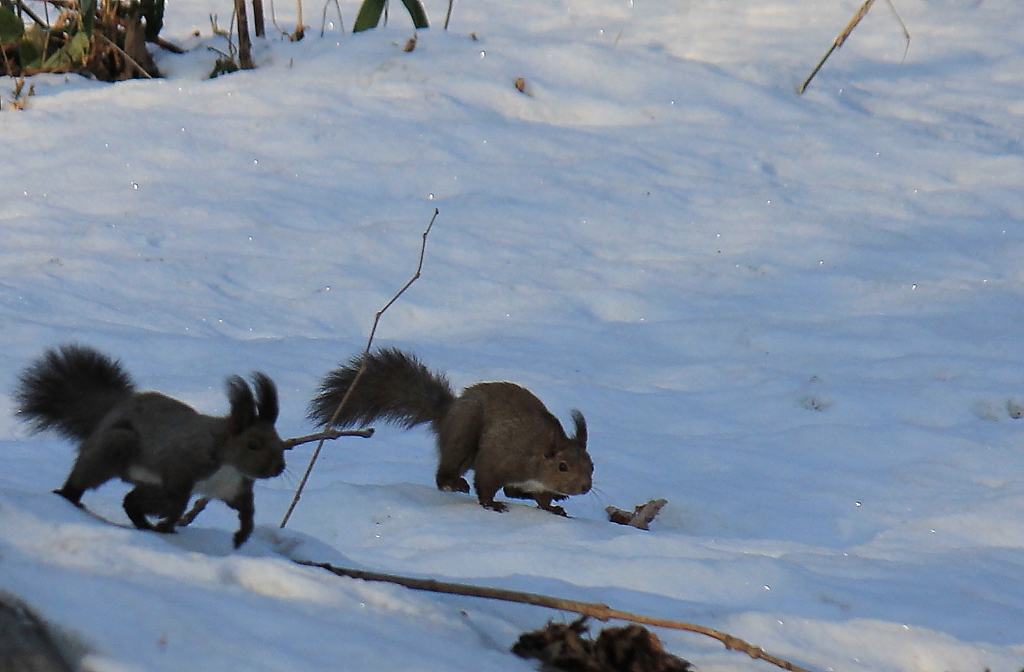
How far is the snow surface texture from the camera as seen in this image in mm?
2488

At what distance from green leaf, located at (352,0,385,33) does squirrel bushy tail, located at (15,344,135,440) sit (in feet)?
25.4

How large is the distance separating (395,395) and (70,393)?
5.80 feet

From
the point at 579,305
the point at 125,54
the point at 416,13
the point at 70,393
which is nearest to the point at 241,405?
the point at 70,393

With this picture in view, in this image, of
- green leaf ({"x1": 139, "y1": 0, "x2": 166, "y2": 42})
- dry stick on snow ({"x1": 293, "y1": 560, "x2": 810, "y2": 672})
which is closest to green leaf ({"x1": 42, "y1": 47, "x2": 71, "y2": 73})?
green leaf ({"x1": 139, "y1": 0, "x2": 166, "y2": 42})

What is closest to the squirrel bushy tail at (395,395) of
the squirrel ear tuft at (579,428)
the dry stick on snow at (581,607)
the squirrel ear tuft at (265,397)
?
the squirrel ear tuft at (579,428)

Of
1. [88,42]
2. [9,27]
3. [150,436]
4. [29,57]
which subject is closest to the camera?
[150,436]

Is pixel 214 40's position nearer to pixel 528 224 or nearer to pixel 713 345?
pixel 528 224

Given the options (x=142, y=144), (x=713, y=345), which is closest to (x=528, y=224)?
(x=713, y=345)

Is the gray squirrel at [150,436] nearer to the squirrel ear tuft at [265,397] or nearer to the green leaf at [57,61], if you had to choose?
the squirrel ear tuft at [265,397]

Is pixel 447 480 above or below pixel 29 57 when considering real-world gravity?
below

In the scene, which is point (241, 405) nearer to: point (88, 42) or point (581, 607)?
point (581, 607)

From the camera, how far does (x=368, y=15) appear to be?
1016cm

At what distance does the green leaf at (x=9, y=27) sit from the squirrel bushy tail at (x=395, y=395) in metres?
5.72

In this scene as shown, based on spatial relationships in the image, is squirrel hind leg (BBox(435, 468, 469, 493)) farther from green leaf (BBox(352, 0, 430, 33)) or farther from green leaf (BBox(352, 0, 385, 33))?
green leaf (BBox(352, 0, 385, 33))
